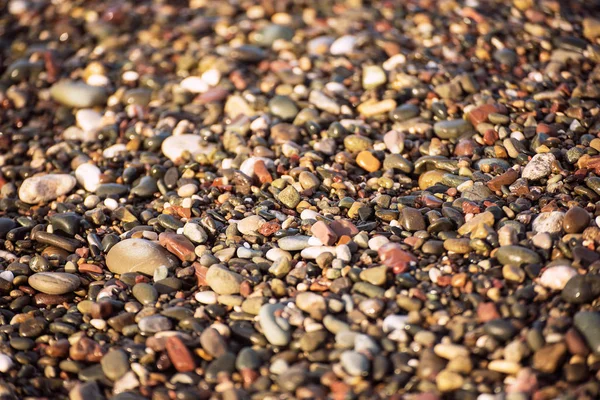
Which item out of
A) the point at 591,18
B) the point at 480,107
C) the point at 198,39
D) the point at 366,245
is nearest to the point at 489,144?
the point at 480,107

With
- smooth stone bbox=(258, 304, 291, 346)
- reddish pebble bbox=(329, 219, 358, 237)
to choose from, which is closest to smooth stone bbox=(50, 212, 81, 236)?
smooth stone bbox=(258, 304, 291, 346)

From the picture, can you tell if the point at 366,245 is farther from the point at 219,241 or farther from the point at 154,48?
the point at 154,48

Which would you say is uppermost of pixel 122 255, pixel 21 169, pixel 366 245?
pixel 366 245

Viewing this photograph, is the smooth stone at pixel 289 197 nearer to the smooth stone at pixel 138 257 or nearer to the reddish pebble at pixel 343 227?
the reddish pebble at pixel 343 227

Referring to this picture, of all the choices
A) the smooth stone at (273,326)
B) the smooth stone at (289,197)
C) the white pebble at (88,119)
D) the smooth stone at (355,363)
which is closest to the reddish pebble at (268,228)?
the smooth stone at (289,197)

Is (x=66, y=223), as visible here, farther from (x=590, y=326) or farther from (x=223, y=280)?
(x=590, y=326)

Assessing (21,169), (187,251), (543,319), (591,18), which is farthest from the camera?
(591,18)

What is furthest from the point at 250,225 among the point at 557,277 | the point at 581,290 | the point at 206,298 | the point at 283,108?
the point at 581,290

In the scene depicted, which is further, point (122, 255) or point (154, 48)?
point (154, 48)
